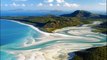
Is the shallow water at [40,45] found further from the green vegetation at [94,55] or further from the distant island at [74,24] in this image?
the distant island at [74,24]

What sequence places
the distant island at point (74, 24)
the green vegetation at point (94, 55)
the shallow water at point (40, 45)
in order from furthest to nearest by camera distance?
the shallow water at point (40, 45)
the distant island at point (74, 24)
the green vegetation at point (94, 55)

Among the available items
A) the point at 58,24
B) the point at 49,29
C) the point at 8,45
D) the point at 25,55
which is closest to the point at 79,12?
the point at 58,24

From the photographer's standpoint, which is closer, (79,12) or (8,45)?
(8,45)

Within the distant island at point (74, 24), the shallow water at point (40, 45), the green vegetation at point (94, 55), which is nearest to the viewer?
the green vegetation at point (94, 55)

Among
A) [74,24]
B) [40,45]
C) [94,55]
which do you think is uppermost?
[74,24]

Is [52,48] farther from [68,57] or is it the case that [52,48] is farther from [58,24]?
[58,24]

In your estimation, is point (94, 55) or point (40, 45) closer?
point (94, 55)

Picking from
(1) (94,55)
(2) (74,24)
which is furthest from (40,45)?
(2) (74,24)

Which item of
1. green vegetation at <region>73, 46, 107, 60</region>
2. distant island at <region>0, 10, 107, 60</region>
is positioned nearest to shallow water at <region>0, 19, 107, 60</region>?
green vegetation at <region>73, 46, 107, 60</region>

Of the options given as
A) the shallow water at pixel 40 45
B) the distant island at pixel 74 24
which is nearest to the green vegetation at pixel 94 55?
the distant island at pixel 74 24

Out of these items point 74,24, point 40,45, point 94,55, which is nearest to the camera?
point 94,55

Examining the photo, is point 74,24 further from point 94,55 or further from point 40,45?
point 94,55
